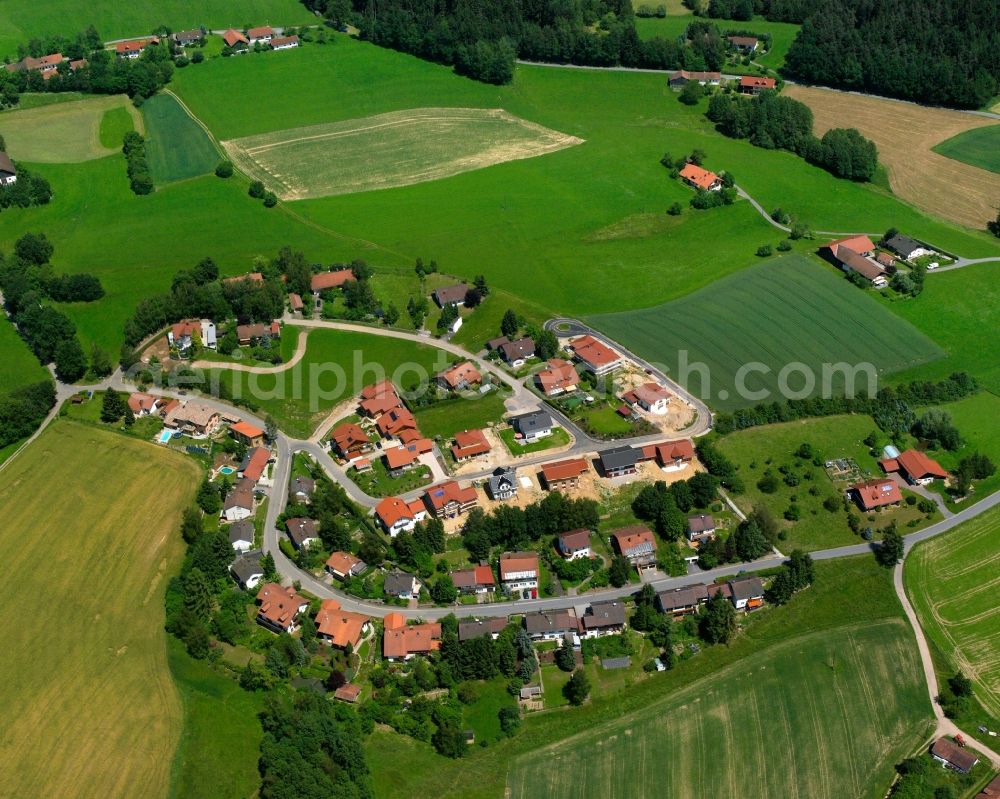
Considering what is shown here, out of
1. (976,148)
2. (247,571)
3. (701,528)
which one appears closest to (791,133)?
(976,148)

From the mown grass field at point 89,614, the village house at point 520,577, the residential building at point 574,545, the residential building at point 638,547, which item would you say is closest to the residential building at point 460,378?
the residential building at point 574,545

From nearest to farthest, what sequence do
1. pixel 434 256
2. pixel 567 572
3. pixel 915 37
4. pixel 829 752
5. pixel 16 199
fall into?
pixel 829 752 → pixel 567 572 → pixel 434 256 → pixel 16 199 → pixel 915 37

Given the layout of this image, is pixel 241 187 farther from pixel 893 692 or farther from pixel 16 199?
pixel 893 692

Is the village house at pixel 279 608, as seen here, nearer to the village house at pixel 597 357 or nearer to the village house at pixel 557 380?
the village house at pixel 557 380

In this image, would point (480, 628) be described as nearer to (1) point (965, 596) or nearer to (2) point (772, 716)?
(2) point (772, 716)

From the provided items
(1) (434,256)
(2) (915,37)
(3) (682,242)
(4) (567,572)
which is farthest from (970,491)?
(2) (915,37)
